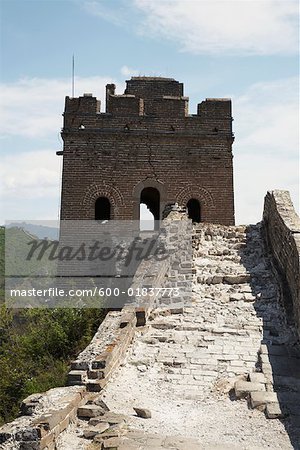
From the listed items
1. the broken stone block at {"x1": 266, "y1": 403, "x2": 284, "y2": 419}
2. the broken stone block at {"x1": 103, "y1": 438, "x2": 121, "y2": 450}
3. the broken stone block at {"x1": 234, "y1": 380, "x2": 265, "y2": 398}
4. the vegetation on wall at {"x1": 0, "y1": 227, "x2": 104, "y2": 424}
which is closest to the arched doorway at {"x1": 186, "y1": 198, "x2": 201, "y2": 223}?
the vegetation on wall at {"x1": 0, "y1": 227, "x2": 104, "y2": 424}

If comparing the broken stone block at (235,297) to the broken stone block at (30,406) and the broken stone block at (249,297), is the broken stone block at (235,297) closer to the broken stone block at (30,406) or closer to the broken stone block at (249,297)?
the broken stone block at (249,297)

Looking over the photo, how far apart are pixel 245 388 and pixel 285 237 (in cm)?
367

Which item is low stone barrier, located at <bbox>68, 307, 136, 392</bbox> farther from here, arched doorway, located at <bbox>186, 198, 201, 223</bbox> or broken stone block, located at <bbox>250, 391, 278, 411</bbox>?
arched doorway, located at <bbox>186, 198, 201, 223</bbox>

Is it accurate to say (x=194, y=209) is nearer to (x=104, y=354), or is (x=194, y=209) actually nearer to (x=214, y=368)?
(x=214, y=368)

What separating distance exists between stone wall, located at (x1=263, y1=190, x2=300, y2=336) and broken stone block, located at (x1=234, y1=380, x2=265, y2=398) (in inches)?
62.0

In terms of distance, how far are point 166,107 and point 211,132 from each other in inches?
61.1

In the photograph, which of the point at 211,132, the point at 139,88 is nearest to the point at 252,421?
the point at 211,132

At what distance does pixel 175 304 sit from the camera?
8.38 meters

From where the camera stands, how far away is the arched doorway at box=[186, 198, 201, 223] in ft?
53.4

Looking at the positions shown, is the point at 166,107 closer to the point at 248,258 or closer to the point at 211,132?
the point at 211,132

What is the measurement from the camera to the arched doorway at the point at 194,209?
16266mm

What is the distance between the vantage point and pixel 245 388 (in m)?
5.77

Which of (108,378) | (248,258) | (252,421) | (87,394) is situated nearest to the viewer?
(252,421)

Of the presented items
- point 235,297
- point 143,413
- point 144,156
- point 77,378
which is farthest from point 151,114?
point 143,413
